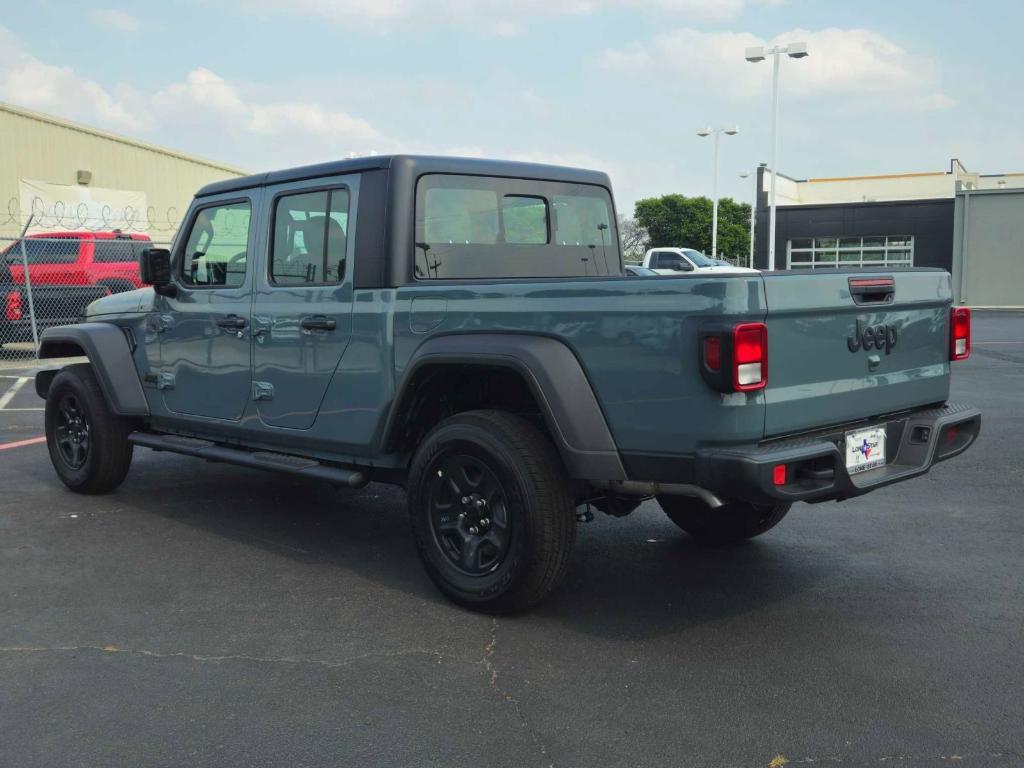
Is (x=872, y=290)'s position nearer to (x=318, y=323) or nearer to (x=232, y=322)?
(x=318, y=323)

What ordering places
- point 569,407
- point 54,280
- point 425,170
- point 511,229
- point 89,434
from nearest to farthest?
point 569,407, point 425,170, point 511,229, point 89,434, point 54,280

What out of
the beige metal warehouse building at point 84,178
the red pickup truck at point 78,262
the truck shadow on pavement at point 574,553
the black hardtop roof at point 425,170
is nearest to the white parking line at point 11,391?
the red pickup truck at point 78,262

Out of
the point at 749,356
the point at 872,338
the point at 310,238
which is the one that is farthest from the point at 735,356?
the point at 310,238

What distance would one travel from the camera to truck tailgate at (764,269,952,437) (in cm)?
383

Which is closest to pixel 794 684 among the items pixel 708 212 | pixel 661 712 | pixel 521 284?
pixel 661 712

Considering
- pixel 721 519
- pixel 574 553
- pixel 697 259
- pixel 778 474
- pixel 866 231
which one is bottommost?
pixel 574 553

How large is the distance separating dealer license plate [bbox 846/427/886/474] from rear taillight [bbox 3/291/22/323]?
15029 millimetres

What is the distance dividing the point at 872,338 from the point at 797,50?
95.9ft

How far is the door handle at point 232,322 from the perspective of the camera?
18.0 ft

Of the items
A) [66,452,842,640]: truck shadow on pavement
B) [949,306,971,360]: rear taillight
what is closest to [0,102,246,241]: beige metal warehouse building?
[66,452,842,640]: truck shadow on pavement

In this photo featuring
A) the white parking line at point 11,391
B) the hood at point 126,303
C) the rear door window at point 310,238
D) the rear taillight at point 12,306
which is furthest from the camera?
the rear taillight at point 12,306

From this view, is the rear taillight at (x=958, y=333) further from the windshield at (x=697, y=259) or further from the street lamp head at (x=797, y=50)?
the street lamp head at (x=797, y=50)

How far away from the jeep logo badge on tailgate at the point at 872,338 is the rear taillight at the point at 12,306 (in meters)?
15.0

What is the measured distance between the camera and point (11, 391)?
501 inches
